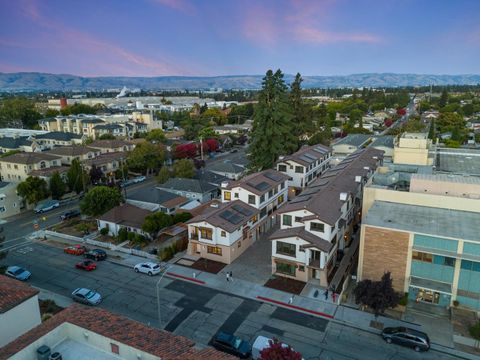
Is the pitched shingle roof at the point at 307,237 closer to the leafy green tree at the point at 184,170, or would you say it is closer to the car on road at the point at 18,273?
the car on road at the point at 18,273

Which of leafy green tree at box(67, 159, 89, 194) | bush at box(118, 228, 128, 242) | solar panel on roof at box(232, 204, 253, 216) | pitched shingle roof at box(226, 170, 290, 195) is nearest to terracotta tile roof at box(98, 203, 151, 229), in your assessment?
bush at box(118, 228, 128, 242)

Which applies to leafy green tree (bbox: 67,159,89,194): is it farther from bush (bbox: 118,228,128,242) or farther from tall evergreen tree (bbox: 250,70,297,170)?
tall evergreen tree (bbox: 250,70,297,170)

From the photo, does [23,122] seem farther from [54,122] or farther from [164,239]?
[164,239]

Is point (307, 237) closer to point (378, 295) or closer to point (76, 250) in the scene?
point (378, 295)

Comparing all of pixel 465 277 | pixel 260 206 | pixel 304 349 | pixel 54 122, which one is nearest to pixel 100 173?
pixel 260 206

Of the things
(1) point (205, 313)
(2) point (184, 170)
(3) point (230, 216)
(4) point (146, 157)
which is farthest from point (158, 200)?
(4) point (146, 157)
